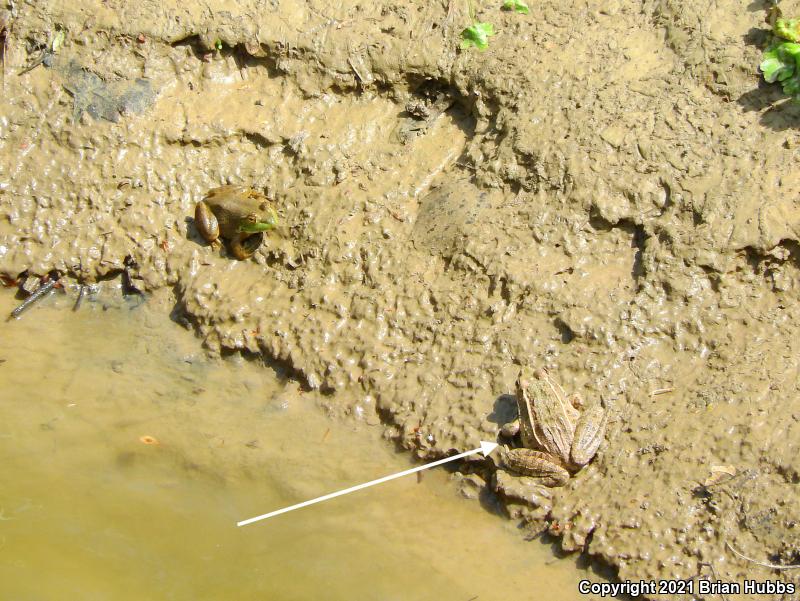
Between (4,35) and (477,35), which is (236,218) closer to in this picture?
(477,35)

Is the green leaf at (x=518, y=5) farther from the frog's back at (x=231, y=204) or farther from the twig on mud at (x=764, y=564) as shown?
the twig on mud at (x=764, y=564)

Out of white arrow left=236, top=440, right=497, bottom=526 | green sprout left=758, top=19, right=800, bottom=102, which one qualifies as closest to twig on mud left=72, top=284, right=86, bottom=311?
white arrow left=236, top=440, right=497, bottom=526

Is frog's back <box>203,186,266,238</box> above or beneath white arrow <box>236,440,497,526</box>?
above

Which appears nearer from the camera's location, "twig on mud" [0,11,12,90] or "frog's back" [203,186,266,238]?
"frog's back" [203,186,266,238]

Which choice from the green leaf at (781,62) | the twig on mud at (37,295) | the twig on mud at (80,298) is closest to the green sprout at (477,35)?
the green leaf at (781,62)

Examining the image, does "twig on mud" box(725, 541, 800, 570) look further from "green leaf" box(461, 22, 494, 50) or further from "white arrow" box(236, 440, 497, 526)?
"green leaf" box(461, 22, 494, 50)

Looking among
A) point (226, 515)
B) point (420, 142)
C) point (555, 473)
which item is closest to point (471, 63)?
point (420, 142)
